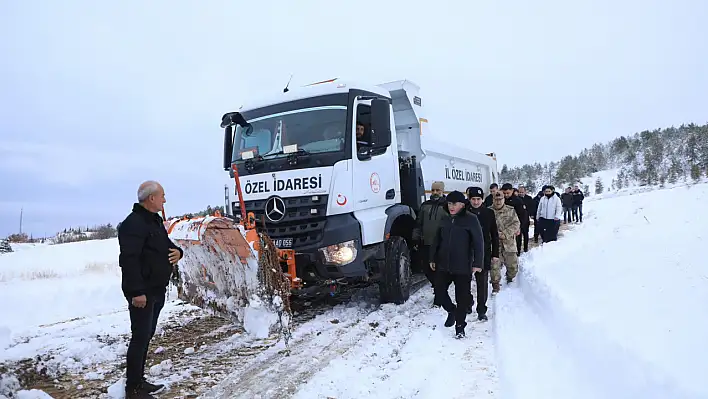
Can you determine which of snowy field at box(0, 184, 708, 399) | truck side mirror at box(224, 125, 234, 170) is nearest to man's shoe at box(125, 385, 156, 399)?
snowy field at box(0, 184, 708, 399)

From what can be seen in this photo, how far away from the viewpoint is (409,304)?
19.8 ft

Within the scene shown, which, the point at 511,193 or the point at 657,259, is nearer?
the point at 657,259

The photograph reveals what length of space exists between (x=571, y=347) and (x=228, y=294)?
343 centimetres

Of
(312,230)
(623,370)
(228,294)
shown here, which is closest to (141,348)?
(228,294)

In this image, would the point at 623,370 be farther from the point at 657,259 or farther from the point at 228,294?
the point at 228,294

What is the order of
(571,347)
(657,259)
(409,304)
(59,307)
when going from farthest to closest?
(59,307)
(409,304)
(657,259)
(571,347)

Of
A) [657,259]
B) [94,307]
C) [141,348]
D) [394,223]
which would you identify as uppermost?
[394,223]

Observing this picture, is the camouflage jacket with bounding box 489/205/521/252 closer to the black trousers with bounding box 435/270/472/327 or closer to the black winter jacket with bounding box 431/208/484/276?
the black winter jacket with bounding box 431/208/484/276

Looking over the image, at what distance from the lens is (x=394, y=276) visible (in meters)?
5.84

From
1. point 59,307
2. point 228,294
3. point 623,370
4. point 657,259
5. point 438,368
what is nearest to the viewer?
point 623,370

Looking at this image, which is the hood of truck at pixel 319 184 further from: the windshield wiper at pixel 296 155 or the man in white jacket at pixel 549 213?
the man in white jacket at pixel 549 213

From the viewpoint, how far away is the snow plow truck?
4539 millimetres

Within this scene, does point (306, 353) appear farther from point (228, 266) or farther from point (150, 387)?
point (150, 387)

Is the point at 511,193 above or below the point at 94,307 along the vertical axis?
above
